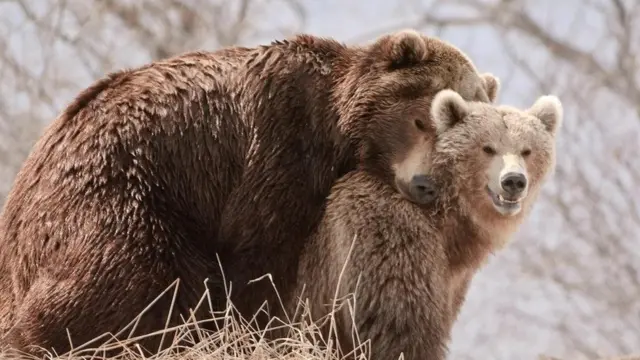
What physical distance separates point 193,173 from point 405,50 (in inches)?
48.6

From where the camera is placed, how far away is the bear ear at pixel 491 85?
690 centimetres

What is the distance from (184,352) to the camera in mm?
5742

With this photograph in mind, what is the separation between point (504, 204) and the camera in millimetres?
6180

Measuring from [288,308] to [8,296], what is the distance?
136 centimetres

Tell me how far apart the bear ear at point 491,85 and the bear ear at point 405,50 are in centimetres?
46

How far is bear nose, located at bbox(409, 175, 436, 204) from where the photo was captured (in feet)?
20.9

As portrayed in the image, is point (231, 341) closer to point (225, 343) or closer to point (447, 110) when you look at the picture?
point (225, 343)

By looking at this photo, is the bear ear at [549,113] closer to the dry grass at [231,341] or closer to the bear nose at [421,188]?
the bear nose at [421,188]

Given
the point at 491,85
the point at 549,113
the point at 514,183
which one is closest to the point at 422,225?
the point at 514,183

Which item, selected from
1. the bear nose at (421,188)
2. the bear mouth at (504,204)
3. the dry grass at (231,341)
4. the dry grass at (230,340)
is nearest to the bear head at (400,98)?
the bear nose at (421,188)

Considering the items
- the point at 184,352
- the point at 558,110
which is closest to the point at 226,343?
the point at 184,352

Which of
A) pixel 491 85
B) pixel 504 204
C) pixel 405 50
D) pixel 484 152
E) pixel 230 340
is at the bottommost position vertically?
pixel 230 340

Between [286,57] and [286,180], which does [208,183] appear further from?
[286,57]

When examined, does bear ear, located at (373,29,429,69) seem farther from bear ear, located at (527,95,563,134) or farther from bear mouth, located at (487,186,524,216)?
bear mouth, located at (487,186,524,216)
